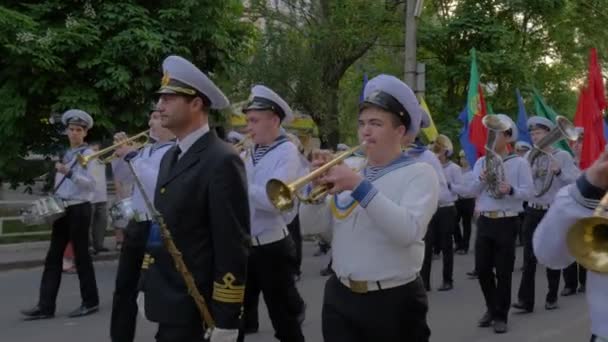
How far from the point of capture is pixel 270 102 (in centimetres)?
616

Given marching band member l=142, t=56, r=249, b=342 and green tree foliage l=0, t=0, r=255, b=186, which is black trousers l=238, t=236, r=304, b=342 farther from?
green tree foliage l=0, t=0, r=255, b=186

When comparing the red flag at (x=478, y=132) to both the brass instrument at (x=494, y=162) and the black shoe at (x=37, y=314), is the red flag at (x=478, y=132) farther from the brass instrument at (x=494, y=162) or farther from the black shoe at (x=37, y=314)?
the black shoe at (x=37, y=314)

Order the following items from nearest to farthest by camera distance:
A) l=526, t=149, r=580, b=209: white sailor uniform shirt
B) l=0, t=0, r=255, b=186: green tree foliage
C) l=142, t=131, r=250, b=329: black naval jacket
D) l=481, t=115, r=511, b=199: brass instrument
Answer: l=142, t=131, r=250, b=329: black naval jacket, l=481, t=115, r=511, b=199: brass instrument, l=526, t=149, r=580, b=209: white sailor uniform shirt, l=0, t=0, r=255, b=186: green tree foliage

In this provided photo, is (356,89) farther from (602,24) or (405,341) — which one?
(405,341)

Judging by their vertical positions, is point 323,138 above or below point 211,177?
below

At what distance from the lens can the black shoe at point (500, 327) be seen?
7.54 metres

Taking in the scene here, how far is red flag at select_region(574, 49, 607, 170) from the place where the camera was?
278 inches

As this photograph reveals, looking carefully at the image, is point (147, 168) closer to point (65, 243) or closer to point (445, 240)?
point (65, 243)

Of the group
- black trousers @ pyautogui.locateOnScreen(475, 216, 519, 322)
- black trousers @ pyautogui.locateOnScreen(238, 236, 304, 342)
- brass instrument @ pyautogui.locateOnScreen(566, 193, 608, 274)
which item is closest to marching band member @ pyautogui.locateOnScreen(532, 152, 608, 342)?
brass instrument @ pyautogui.locateOnScreen(566, 193, 608, 274)

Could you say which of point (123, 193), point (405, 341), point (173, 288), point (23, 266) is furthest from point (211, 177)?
point (23, 266)

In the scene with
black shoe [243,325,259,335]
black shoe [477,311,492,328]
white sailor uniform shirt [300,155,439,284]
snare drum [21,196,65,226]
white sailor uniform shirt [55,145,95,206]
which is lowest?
black shoe [477,311,492,328]

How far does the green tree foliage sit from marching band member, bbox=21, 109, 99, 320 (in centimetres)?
483

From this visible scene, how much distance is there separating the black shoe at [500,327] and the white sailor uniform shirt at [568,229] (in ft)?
15.4

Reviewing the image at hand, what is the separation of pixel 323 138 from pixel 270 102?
56.7 ft
